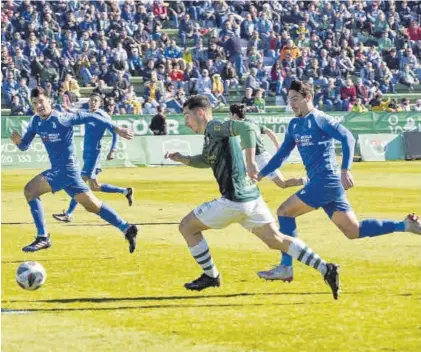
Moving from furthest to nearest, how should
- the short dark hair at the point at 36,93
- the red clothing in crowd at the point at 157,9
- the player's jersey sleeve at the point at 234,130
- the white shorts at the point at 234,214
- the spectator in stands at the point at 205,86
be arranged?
the red clothing in crowd at the point at 157,9
the spectator in stands at the point at 205,86
the short dark hair at the point at 36,93
the white shorts at the point at 234,214
the player's jersey sleeve at the point at 234,130

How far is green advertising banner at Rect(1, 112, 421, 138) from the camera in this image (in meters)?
44.5

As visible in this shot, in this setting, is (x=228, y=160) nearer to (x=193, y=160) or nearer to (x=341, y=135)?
(x=193, y=160)

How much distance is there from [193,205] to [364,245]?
28.6ft

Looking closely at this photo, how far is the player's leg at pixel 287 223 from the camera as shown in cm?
1431

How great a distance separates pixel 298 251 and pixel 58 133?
6099 mm

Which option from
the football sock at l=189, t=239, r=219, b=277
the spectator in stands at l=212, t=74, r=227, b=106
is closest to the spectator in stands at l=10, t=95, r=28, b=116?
the spectator in stands at l=212, t=74, r=227, b=106

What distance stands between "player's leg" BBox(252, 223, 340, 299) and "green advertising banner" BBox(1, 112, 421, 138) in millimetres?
31378

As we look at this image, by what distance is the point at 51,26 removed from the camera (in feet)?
162

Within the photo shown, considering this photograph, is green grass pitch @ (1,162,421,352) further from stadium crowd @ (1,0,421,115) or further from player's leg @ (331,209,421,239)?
stadium crowd @ (1,0,421,115)

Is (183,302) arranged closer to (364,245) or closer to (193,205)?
(364,245)

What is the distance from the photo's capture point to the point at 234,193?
42.3ft

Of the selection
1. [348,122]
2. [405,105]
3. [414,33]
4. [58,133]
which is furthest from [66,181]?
[414,33]

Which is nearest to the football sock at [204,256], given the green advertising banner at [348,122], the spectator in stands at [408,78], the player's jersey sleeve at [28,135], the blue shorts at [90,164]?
the player's jersey sleeve at [28,135]

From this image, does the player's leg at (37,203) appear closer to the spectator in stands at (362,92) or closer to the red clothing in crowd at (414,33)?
the spectator in stands at (362,92)
